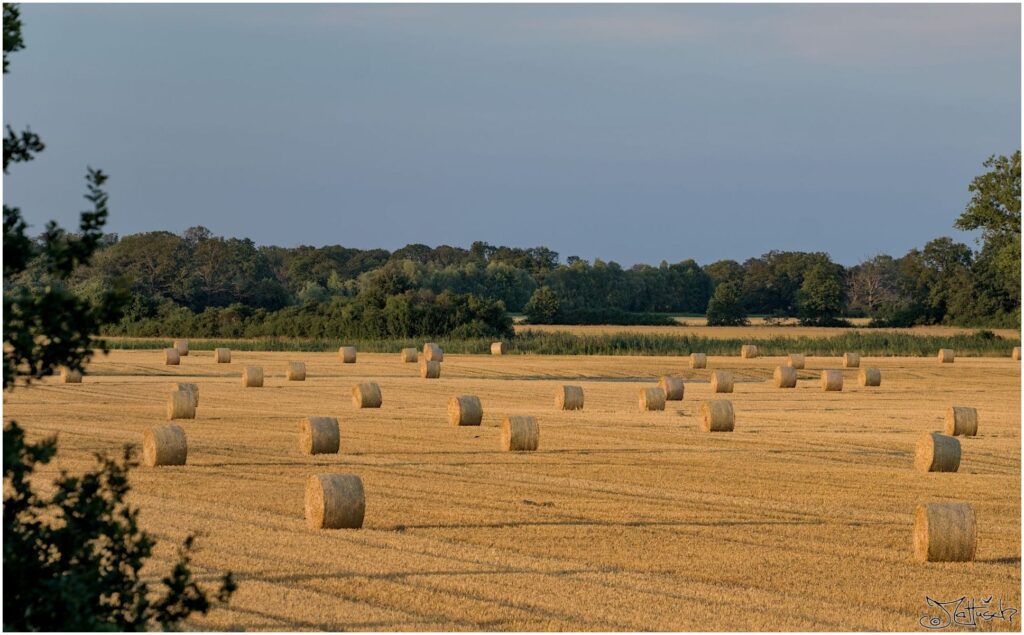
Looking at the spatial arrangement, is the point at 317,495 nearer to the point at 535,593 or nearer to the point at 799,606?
the point at 535,593

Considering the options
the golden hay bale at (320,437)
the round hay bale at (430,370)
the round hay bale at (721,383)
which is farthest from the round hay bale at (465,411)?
the round hay bale at (430,370)

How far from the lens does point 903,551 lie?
12.7 metres

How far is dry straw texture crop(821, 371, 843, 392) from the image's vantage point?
3750cm

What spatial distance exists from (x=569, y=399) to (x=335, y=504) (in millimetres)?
17145

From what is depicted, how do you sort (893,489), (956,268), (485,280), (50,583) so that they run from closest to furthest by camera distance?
(50,583) < (893,489) < (956,268) < (485,280)

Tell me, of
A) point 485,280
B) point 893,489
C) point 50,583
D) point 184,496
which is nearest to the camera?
point 50,583

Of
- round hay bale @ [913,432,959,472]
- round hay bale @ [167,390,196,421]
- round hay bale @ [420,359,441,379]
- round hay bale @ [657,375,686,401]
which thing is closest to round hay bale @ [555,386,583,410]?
round hay bale @ [657,375,686,401]

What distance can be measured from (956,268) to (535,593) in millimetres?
81819

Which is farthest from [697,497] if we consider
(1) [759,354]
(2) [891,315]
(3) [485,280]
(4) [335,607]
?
(3) [485,280]

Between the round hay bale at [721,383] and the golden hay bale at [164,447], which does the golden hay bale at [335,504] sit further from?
the round hay bale at [721,383]

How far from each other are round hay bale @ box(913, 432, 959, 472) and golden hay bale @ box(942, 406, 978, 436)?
542 centimetres

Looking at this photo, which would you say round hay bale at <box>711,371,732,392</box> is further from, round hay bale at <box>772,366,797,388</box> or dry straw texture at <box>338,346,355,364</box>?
dry straw texture at <box>338,346,355,364</box>

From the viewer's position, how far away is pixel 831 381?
37500 millimetres

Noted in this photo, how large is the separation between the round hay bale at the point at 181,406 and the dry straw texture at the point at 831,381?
17817 millimetres
